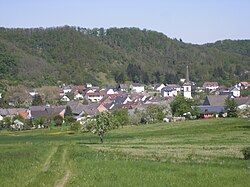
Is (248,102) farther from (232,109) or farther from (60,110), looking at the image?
(60,110)

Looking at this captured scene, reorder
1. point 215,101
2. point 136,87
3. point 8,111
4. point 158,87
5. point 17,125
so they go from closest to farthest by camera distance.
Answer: point 17,125 → point 215,101 → point 8,111 → point 136,87 → point 158,87

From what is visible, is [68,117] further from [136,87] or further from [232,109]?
[136,87]

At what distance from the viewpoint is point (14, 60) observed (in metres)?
169

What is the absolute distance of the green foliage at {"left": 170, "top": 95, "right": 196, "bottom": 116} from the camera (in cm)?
9725

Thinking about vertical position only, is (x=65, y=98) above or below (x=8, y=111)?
above

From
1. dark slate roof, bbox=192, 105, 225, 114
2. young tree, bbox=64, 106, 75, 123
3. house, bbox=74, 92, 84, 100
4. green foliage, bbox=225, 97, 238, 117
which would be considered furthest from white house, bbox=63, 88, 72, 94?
green foliage, bbox=225, 97, 238, 117

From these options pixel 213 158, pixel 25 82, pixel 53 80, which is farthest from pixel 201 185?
pixel 53 80

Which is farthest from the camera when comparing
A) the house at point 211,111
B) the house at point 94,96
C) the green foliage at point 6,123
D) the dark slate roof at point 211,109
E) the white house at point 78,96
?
the house at point 94,96

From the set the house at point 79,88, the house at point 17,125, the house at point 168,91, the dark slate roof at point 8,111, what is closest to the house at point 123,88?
the house at point 79,88

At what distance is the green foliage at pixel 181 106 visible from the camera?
97250 mm

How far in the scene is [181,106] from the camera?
97.2 meters

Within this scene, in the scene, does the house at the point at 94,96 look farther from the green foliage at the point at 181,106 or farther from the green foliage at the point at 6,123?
the green foliage at the point at 6,123

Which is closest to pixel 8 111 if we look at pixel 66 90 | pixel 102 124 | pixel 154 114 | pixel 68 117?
pixel 68 117

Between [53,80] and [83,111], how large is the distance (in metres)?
68.7
